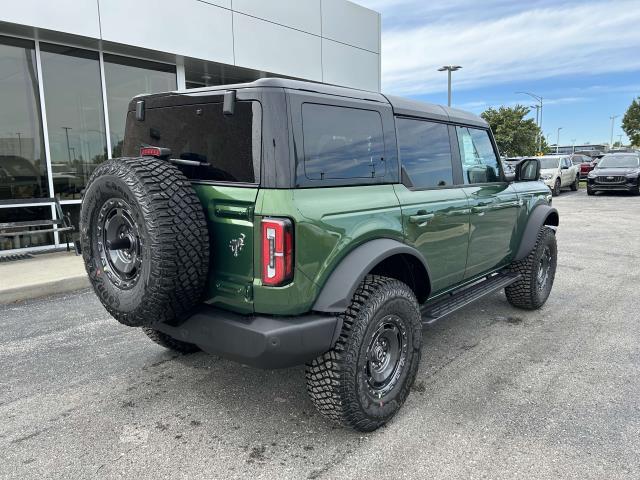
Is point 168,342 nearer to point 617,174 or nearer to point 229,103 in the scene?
Result: point 229,103

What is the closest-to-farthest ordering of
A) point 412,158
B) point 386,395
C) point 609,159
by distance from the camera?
point 386,395 → point 412,158 → point 609,159

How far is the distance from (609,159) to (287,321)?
21.3 metres

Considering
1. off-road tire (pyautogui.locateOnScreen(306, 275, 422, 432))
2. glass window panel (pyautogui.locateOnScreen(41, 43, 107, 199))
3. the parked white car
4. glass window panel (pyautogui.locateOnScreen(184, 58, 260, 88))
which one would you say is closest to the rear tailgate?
off-road tire (pyautogui.locateOnScreen(306, 275, 422, 432))

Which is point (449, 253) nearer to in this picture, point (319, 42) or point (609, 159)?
point (319, 42)

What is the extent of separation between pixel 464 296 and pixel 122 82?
7.97 meters

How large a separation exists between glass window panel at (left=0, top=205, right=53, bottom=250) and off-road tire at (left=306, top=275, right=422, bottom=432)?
22.8 ft

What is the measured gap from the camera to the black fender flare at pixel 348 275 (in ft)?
8.37

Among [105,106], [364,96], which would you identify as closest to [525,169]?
[364,96]

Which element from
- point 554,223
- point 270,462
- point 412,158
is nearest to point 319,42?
point 554,223

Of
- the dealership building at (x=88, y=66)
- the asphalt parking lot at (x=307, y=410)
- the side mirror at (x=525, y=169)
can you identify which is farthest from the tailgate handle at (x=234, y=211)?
the dealership building at (x=88, y=66)

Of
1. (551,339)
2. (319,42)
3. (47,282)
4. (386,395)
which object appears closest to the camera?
(386,395)

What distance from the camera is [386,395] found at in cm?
292

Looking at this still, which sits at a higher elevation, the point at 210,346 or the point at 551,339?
the point at 210,346

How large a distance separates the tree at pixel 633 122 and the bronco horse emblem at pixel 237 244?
178 feet
